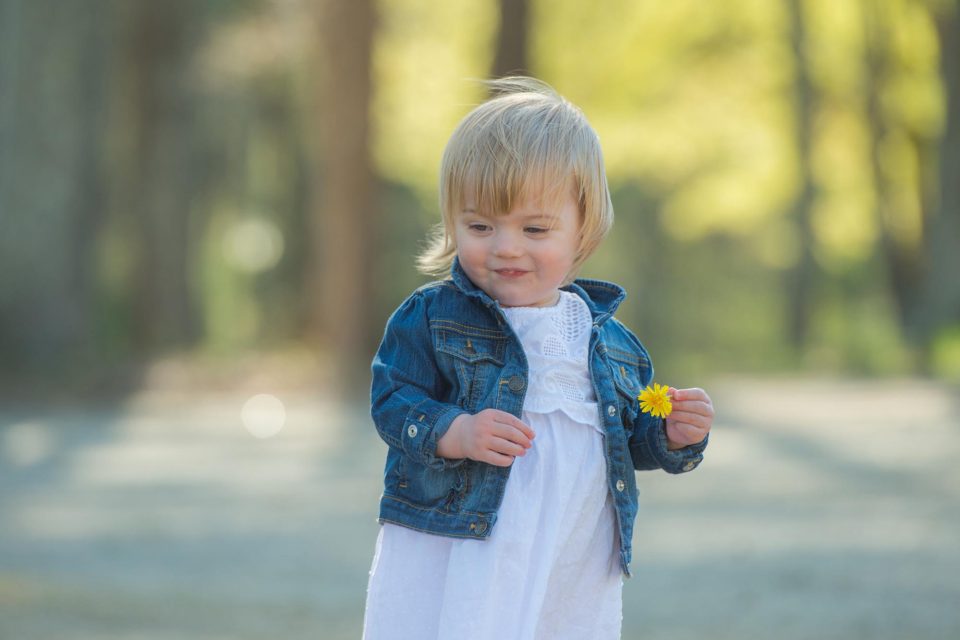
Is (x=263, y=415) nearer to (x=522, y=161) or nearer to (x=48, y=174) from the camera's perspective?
(x=48, y=174)

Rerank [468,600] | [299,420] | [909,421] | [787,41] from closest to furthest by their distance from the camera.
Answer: [468,600] < [909,421] < [299,420] < [787,41]

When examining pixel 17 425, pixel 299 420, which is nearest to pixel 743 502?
pixel 299 420

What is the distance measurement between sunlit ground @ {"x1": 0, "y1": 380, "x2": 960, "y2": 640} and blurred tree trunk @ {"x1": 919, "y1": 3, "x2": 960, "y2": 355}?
6.07m

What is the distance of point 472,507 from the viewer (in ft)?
9.00

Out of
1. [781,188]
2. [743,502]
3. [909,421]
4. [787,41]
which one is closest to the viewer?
[743,502]

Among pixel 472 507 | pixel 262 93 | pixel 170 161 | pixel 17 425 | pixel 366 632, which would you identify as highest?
pixel 262 93

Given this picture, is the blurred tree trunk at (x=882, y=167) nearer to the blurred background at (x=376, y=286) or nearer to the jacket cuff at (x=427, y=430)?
the blurred background at (x=376, y=286)

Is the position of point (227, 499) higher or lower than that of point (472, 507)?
higher

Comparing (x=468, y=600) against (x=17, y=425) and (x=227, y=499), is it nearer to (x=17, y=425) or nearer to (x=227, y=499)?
(x=227, y=499)

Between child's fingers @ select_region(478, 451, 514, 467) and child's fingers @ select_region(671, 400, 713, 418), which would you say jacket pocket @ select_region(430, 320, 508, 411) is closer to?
child's fingers @ select_region(478, 451, 514, 467)

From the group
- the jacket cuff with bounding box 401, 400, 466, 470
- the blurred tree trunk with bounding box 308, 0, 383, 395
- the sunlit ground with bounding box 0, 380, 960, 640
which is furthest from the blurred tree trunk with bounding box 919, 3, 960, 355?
the jacket cuff with bounding box 401, 400, 466, 470

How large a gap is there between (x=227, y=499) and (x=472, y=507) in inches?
201

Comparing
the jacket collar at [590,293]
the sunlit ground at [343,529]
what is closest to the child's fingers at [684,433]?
the jacket collar at [590,293]

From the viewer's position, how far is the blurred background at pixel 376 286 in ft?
19.1
